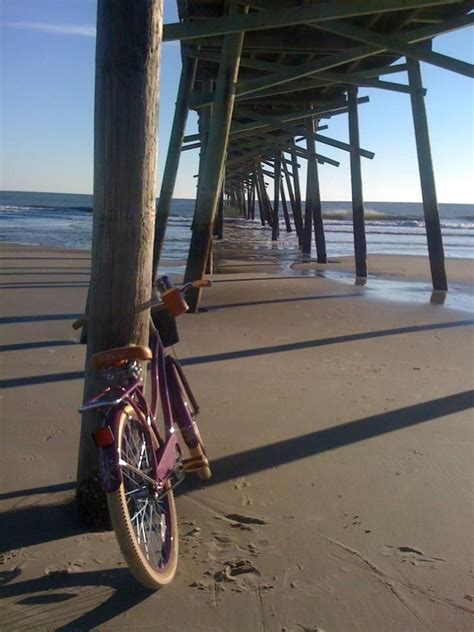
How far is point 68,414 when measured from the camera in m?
4.01

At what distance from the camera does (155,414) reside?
267 centimetres

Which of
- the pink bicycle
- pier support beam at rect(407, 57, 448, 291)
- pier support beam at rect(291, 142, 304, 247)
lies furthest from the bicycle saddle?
pier support beam at rect(291, 142, 304, 247)

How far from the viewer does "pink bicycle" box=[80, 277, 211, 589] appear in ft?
6.89

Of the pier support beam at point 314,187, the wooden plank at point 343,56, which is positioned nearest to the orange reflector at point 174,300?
the wooden plank at point 343,56

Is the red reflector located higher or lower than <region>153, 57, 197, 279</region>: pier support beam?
lower

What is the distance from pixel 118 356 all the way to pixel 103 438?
396mm

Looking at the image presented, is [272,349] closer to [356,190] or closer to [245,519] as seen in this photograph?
[245,519]

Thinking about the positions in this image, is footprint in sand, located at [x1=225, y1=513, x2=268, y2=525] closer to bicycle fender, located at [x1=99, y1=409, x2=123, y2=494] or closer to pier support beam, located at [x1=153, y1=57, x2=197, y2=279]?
bicycle fender, located at [x1=99, y1=409, x2=123, y2=494]

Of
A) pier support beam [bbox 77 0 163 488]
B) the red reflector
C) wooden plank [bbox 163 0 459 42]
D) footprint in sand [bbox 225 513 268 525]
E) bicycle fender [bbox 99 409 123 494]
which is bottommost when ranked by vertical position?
footprint in sand [bbox 225 513 268 525]

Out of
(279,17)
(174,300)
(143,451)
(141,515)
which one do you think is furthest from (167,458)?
(279,17)

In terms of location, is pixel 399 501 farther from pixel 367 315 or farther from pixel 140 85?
pixel 367 315

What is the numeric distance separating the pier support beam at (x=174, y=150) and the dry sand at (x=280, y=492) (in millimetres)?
3823

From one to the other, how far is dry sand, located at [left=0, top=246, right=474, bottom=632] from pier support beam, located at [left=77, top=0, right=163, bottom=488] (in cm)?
49

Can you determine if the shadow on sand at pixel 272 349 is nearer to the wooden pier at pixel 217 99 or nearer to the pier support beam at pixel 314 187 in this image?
the wooden pier at pixel 217 99
